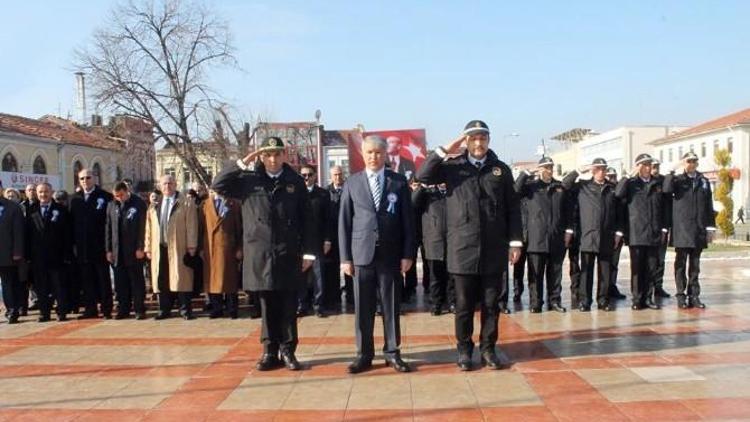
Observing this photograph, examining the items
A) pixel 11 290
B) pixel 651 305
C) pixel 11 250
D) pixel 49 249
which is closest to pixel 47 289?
pixel 11 290

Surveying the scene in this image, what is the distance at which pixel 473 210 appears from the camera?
230 inches

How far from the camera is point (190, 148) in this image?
22.5 meters

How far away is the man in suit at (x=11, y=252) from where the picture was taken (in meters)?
8.92

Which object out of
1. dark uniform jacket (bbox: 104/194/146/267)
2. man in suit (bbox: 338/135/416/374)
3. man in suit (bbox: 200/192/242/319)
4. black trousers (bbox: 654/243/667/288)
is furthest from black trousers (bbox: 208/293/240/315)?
black trousers (bbox: 654/243/667/288)

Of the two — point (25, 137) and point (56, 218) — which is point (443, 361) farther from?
point (25, 137)

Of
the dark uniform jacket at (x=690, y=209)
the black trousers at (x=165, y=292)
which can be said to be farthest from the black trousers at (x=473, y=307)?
the black trousers at (x=165, y=292)

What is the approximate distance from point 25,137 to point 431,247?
119 ft

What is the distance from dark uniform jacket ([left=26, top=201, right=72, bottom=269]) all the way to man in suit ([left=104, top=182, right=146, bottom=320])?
2.26 feet

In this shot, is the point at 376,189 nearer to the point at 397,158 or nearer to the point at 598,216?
the point at 598,216

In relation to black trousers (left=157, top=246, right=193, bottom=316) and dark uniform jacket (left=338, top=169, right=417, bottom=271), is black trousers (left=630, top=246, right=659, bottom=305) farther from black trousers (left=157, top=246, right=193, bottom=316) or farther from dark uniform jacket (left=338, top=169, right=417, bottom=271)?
black trousers (left=157, top=246, right=193, bottom=316)

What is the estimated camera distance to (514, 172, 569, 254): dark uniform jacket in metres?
8.71

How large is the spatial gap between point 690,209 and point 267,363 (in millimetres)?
6033

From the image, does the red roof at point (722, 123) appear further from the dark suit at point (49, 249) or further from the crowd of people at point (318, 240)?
the dark suit at point (49, 249)

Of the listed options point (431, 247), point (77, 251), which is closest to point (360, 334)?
point (431, 247)
